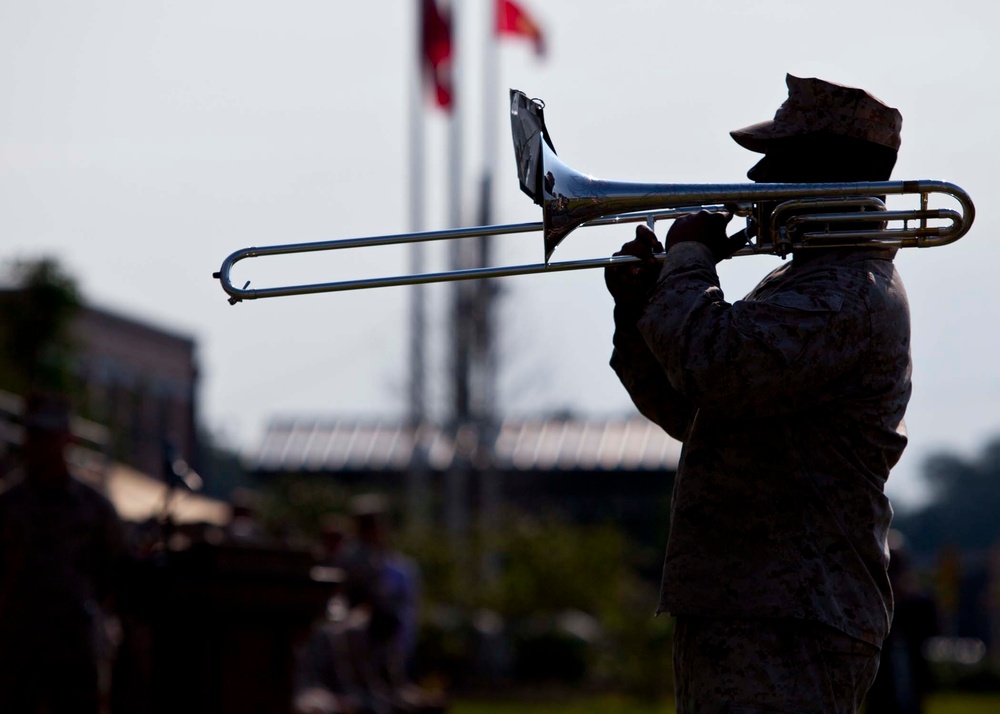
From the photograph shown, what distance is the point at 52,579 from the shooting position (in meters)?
6.50

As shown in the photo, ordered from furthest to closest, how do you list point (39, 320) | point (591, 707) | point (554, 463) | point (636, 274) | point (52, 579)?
point (554, 463)
point (39, 320)
point (591, 707)
point (52, 579)
point (636, 274)

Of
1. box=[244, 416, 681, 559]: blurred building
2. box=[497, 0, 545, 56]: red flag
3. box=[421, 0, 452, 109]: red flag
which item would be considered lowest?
box=[244, 416, 681, 559]: blurred building

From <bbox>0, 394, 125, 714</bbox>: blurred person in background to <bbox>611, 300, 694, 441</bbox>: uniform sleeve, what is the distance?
3292 millimetres

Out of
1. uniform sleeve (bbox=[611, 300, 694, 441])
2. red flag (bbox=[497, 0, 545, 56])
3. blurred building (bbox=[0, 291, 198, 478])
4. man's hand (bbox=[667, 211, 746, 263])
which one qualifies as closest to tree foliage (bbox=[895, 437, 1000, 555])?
blurred building (bbox=[0, 291, 198, 478])

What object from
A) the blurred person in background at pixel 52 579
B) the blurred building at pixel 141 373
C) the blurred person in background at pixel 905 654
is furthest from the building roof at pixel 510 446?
the blurred person in background at pixel 52 579

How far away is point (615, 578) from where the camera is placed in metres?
24.1

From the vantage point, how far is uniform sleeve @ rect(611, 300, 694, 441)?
3879 millimetres

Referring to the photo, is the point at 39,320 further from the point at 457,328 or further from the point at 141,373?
the point at 141,373

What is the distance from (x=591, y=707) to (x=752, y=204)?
47.9 feet

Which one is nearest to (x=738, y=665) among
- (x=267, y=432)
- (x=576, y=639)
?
(x=576, y=639)

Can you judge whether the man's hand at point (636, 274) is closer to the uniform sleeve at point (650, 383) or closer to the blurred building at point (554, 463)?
the uniform sleeve at point (650, 383)

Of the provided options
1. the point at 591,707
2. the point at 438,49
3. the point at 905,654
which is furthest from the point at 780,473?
the point at 438,49

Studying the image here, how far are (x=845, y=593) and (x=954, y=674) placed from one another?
77.7 ft

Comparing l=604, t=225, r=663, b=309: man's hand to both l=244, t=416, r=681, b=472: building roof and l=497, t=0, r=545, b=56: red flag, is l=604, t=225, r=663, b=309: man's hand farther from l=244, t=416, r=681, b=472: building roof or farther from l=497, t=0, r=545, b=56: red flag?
l=244, t=416, r=681, b=472: building roof
